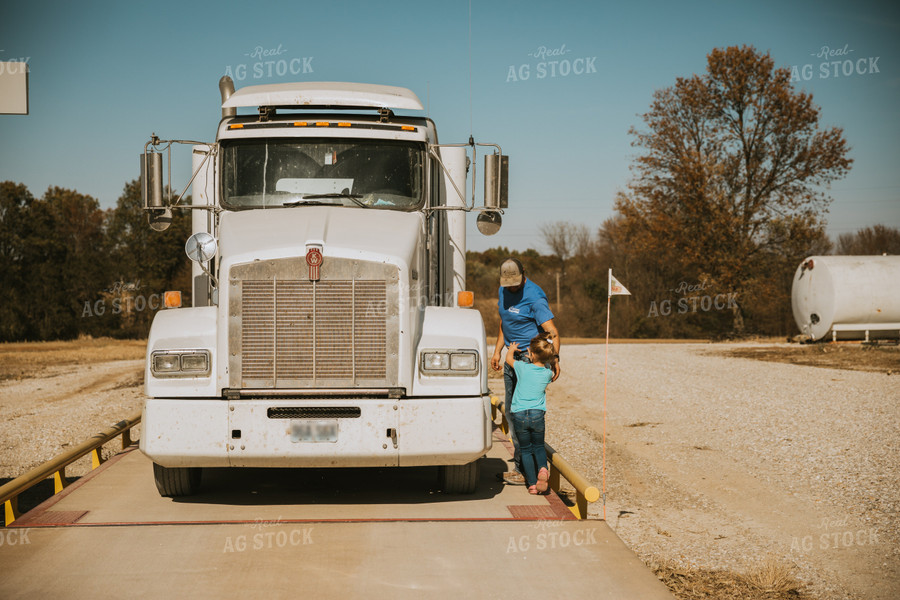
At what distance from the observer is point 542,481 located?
683cm

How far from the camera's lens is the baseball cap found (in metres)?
7.52

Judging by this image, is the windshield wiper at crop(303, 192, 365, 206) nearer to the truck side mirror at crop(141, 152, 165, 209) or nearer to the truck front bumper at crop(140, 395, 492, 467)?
the truck side mirror at crop(141, 152, 165, 209)

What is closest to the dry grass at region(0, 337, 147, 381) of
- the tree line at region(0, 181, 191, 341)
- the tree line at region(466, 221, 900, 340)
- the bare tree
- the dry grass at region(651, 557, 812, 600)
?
the tree line at region(0, 181, 191, 341)

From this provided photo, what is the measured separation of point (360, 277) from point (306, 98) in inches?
100

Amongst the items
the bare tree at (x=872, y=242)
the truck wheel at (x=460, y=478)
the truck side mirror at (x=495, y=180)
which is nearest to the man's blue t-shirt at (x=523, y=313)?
the truck side mirror at (x=495, y=180)

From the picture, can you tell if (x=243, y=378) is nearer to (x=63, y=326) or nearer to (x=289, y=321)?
(x=289, y=321)

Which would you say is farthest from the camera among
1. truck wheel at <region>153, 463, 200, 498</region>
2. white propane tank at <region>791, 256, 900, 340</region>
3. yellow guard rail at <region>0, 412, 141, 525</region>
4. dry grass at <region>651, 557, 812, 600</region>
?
white propane tank at <region>791, 256, 900, 340</region>

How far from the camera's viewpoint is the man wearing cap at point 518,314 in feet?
24.7

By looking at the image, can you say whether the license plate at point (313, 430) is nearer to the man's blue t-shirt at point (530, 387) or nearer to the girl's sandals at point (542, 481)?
the man's blue t-shirt at point (530, 387)

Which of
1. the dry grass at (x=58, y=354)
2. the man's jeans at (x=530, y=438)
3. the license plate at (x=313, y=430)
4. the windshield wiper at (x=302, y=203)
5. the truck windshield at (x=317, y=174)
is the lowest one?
the dry grass at (x=58, y=354)

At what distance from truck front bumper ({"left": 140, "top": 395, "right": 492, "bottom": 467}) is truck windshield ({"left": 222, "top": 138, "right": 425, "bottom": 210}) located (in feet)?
6.60

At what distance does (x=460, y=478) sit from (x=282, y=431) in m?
1.56

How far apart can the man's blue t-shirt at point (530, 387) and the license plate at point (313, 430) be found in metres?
1.68

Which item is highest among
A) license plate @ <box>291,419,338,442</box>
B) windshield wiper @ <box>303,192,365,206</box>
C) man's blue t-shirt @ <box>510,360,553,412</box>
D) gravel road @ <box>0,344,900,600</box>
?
windshield wiper @ <box>303,192,365,206</box>
